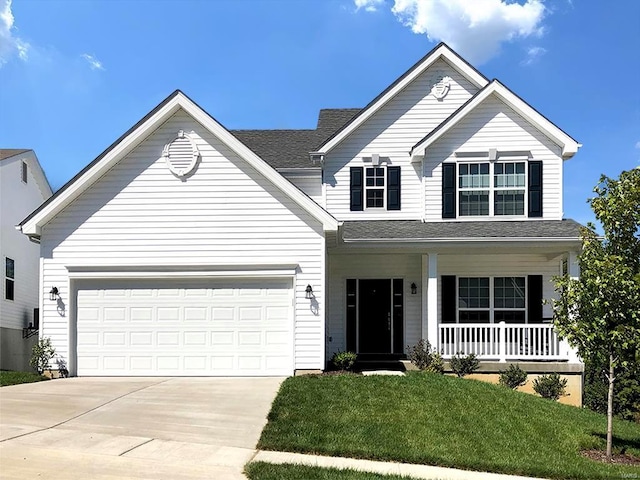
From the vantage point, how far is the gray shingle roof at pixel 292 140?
58.7ft

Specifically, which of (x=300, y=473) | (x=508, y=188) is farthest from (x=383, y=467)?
(x=508, y=188)

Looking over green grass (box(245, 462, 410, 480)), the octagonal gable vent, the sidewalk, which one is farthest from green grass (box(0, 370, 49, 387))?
green grass (box(245, 462, 410, 480))

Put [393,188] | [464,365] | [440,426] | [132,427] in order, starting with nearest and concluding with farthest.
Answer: [132,427] < [440,426] < [464,365] < [393,188]

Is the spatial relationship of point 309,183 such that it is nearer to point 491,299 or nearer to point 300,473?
point 491,299

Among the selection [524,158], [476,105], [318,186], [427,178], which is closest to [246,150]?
[318,186]

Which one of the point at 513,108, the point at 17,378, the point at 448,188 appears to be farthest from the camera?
the point at 448,188

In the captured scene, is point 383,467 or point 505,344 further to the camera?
point 505,344

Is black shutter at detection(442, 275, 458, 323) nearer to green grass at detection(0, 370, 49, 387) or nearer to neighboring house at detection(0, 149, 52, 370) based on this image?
green grass at detection(0, 370, 49, 387)

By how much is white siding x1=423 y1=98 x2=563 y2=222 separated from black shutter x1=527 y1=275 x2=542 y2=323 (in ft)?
7.25

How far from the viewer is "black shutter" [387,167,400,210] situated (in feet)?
54.6

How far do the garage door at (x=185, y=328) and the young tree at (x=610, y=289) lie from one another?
252 inches

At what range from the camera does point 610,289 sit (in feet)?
28.0

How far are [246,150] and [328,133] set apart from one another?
22.0 ft

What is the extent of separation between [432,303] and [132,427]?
8465 millimetres
